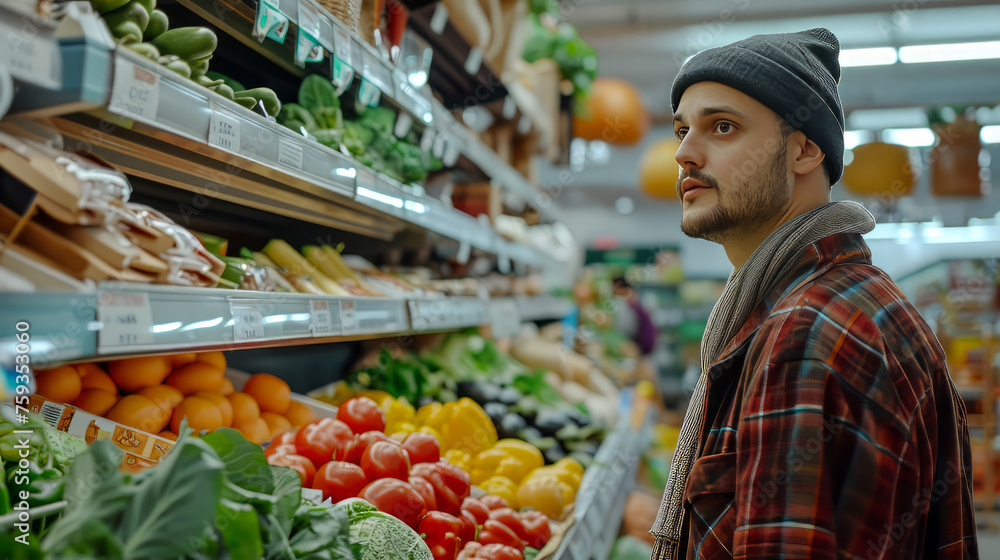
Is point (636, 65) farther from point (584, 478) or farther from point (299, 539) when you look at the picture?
point (299, 539)

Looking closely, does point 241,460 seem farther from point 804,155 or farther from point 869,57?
point 869,57

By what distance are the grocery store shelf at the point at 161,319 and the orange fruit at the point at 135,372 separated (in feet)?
1.09

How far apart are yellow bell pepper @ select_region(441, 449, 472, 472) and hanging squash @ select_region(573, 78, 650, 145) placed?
3045mm

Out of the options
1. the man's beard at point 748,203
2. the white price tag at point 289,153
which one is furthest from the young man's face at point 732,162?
the white price tag at point 289,153

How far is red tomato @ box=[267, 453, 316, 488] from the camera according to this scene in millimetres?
1528

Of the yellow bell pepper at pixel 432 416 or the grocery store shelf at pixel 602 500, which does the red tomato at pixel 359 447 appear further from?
the yellow bell pepper at pixel 432 416

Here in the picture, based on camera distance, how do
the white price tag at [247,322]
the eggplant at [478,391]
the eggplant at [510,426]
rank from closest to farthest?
the white price tag at [247,322]
the eggplant at [510,426]
the eggplant at [478,391]

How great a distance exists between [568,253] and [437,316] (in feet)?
11.8

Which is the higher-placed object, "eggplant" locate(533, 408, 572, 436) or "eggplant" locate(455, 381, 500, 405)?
"eggplant" locate(455, 381, 500, 405)

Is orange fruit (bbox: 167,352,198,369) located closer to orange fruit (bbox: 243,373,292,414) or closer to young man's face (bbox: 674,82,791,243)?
orange fruit (bbox: 243,373,292,414)

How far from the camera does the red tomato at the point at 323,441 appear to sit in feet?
5.30

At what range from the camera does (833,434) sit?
1.05 m

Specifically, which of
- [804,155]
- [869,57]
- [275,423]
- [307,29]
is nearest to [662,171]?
[869,57]

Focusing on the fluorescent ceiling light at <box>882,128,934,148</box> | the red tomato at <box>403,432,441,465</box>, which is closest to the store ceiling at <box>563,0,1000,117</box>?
the fluorescent ceiling light at <box>882,128,934,148</box>
